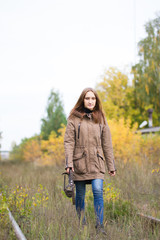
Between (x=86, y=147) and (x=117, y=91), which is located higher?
(x=117, y=91)

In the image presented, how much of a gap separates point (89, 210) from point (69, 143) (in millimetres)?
1581

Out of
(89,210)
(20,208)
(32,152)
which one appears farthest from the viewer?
(32,152)

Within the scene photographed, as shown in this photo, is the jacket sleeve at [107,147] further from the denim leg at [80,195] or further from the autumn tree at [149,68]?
the autumn tree at [149,68]

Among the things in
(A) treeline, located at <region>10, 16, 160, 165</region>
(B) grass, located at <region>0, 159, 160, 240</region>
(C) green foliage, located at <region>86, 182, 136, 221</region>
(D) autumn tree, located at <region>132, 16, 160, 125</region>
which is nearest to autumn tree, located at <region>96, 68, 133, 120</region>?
(A) treeline, located at <region>10, 16, 160, 165</region>

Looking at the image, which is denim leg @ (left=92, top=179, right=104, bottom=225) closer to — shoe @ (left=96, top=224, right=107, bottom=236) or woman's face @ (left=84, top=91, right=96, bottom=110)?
shoe @ (left=96, top=224, right=107, bottom=236)

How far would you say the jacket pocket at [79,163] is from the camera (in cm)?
442

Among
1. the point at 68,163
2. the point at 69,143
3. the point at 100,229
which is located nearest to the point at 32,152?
the point at 69,143

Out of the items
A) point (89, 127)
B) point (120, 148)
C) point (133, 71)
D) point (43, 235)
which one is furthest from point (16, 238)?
point (133, 71)

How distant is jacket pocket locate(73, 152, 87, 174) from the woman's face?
0.68 metres

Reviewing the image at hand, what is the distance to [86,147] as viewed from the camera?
14.7 ft

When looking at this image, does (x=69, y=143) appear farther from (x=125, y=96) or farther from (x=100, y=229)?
(x=125, y=96)

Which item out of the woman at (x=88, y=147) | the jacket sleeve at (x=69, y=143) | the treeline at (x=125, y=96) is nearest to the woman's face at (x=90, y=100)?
the woman at (x=88, y=147)

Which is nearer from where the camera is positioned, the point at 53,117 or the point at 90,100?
the point at 90,100

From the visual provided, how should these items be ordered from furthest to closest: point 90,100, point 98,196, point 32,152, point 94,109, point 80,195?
point 32,152, point 94,109, point 90,100, point 80,195, point 98,196
